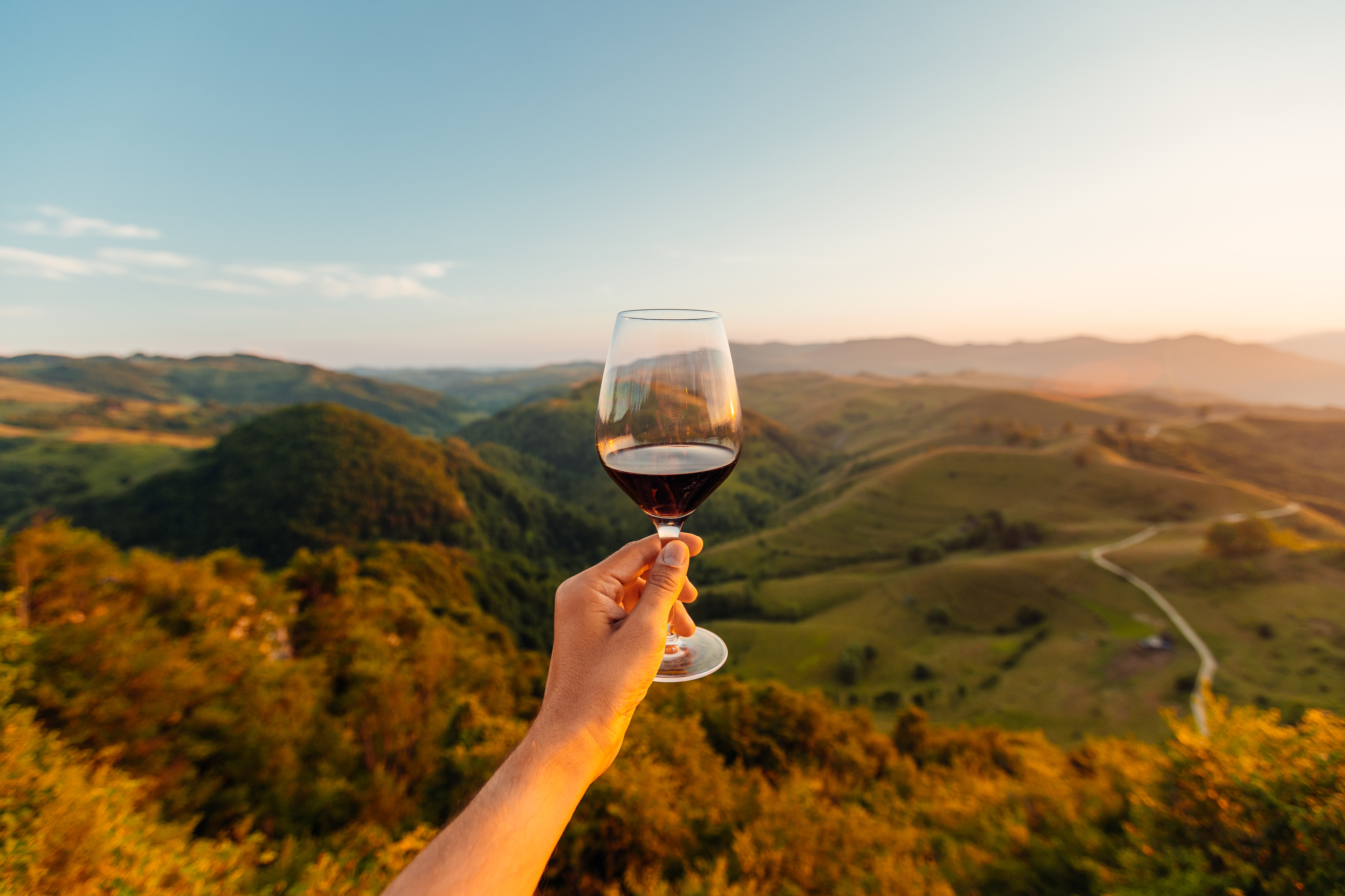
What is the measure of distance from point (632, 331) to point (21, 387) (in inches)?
12179

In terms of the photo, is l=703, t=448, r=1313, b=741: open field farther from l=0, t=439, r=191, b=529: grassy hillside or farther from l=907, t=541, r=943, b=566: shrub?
l=0, t=439, r=191, b=529: grassy hillside

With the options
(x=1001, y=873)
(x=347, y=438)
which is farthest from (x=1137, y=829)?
(x=347, y=438)

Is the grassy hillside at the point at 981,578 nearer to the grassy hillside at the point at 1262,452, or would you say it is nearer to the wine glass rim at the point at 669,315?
the grassy hillside at the point at 1262,452

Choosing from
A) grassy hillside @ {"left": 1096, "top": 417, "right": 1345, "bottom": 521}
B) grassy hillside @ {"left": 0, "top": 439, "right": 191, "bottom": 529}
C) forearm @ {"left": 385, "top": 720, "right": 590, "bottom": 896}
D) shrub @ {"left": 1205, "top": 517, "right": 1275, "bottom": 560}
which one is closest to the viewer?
forearm @ {"left": 385, "top": 720, "right": 590, "bottom": 896}

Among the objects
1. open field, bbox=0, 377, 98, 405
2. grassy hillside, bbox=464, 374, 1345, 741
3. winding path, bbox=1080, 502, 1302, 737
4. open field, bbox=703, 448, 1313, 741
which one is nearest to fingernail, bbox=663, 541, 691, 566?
winding path, bbox=1080, 502, 1302, 737

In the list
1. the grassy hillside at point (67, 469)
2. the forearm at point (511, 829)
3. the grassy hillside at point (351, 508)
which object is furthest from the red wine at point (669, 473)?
the grassy hillside at point (67, 469)

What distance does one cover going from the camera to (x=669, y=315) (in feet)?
6.72

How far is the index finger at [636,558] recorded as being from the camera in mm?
2262

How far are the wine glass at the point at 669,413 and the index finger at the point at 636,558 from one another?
0.53 ft

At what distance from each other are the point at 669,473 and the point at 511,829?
127 cm

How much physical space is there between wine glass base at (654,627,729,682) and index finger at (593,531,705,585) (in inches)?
15.5

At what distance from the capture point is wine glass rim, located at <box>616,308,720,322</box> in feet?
6.49

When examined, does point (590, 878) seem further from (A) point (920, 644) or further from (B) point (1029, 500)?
(B) point (1029, 500)

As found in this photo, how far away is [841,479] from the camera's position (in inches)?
5143
